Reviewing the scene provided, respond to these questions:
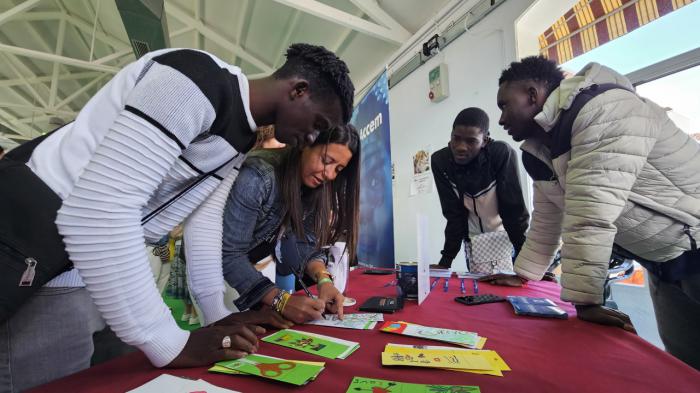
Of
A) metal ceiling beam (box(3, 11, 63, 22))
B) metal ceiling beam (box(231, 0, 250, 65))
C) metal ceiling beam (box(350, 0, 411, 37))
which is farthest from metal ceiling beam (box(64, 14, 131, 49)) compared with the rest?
metal ceiling beam (box(350, 0, 411, 37))

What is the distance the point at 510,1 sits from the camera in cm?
253

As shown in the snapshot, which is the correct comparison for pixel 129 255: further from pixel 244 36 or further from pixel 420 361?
pixel 244 36

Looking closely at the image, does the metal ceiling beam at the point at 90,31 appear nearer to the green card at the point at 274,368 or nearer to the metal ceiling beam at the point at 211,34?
the metal ceiling beam at the point at 211,34

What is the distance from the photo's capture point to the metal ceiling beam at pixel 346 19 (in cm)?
325

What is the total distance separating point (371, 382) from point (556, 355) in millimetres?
381

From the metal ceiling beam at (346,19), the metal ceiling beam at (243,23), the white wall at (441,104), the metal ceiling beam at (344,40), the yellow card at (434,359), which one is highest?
the metal ceiling beam at (243,23)

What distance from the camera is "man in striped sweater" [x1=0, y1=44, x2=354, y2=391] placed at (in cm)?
49

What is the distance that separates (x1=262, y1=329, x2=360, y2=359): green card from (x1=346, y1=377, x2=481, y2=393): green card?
124 mm

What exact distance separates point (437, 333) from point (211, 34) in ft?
18.2

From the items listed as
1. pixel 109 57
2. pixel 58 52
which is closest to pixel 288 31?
pixel 109 57

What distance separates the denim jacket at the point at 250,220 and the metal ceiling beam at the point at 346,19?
2697 millimetres

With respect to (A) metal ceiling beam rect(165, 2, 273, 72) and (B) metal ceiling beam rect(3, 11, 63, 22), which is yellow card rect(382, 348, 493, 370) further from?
(B) metal ceiling beam rect(3, 11, 63, 22)

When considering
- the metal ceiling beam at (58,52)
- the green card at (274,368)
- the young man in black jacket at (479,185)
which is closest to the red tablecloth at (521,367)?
the green card at (274,368)

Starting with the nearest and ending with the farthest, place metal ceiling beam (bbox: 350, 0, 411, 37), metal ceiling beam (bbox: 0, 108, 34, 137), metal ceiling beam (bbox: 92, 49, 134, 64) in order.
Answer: metal ceiling beam (bbox: 350, 0, 411, 37)
metal ceiling beam (bbox: 92, 49, 134, 64)
metal ceiling beam (bbox: 0, 108, 34, 137)
